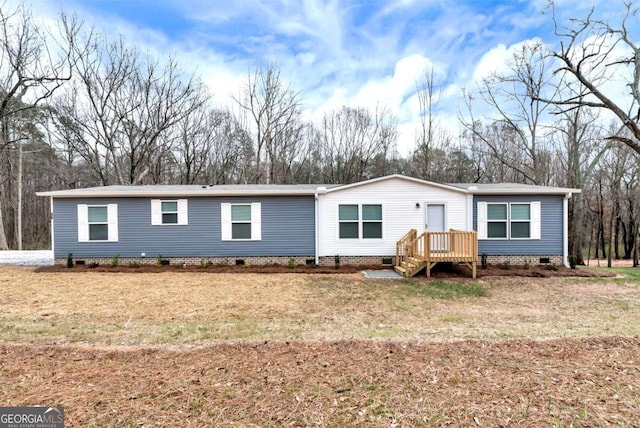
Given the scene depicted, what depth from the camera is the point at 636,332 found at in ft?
14.0

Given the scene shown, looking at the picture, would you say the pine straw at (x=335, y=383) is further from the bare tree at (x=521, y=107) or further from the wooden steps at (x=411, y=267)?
the bare tree at (x=521, y=107)

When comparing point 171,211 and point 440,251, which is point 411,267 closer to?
point 440,251

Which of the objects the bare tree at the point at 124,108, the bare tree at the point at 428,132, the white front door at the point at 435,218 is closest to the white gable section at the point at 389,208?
the white front door at the point at 435,218

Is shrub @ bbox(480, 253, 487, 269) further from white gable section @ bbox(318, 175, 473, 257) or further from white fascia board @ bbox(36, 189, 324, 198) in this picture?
white fascia board @ bbox(36, 189, 324, 198)

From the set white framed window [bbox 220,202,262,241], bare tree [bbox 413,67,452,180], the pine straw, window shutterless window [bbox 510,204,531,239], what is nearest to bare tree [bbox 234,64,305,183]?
bare tree [bbox 413,67,452,180]

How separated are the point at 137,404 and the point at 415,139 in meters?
21.1

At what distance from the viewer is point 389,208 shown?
10625mm

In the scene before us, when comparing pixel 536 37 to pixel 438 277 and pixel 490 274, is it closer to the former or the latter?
pixel 490 274

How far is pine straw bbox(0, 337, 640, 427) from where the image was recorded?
2.35 meters

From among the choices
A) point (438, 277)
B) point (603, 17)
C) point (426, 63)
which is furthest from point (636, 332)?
point (426, 63)

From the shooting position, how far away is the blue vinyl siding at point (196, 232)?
10656 mm

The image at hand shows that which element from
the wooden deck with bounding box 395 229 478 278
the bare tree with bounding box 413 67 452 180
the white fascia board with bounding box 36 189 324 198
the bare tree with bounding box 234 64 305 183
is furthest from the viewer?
the bare tree with bounding box 234 64 305 183

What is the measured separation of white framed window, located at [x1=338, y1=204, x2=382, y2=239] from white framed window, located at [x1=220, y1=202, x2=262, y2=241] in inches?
113

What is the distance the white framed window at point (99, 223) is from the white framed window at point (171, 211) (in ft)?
4.74
